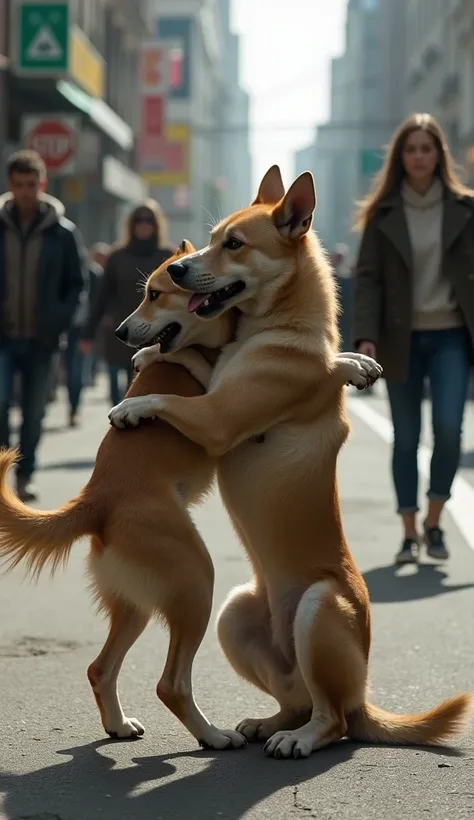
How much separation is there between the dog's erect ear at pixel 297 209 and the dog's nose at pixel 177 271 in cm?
32

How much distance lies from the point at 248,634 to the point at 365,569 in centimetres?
379

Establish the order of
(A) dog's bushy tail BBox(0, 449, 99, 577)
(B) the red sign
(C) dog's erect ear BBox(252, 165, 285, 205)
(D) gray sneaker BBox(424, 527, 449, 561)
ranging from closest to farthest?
(A) dog's bushy tail BBox(0, 449, 99, 577)
(C) dog's erect ear BBox(252, 165, 285, 205)
(D) gray sneaker BBox(424, 527, 449, 561)
(B) the red sign

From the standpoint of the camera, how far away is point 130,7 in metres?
51.9

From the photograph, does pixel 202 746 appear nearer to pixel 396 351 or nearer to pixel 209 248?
pixel 209 248

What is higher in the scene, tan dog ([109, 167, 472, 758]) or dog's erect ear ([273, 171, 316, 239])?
dog's erect ear ([273, 171, 316, 239])

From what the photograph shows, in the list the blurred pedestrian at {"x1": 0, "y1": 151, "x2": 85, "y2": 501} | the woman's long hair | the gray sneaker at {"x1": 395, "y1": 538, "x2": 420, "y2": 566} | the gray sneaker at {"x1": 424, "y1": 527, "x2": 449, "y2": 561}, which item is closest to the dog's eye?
the woman's long hair

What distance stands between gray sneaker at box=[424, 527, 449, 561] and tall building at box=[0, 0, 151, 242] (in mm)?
18605

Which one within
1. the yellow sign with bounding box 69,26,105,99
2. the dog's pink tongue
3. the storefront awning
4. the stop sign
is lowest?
the dog's pink tongue

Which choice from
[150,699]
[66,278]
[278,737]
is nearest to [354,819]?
[278,737]

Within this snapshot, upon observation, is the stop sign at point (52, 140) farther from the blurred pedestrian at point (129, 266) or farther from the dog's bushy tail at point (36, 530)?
the dog's bushy tail at point (36, 530)

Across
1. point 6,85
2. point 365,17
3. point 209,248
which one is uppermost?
point 365,17

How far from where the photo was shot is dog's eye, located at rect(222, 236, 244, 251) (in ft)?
15.5

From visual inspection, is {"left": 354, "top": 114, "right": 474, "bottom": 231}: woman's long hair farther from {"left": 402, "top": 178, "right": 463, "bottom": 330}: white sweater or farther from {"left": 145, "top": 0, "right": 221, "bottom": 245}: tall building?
{"left": 145, "top": 0, "right": 221, "bottom": 245}: tall building

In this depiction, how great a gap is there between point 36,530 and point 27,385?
684 cm
